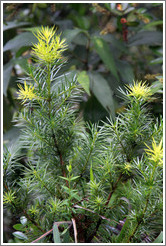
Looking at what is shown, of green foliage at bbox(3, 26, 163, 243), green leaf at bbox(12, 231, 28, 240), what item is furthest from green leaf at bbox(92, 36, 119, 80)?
green leaf at bbox(12, 231, 28, 240)

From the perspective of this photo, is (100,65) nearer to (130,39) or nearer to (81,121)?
(130,39)

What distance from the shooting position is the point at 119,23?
1.35 ft

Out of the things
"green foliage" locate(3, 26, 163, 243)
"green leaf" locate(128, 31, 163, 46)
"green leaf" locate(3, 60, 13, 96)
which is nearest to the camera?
"green foliage" locate(3, 26, 163, 243)

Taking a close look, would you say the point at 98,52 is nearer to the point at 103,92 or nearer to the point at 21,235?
the point at 103,92

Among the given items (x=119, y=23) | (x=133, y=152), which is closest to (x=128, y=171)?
(x=133, y=152)

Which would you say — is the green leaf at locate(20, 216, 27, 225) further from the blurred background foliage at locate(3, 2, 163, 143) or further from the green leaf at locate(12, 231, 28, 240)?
the blurred background foliage at locate(3, 2, 163, 143)

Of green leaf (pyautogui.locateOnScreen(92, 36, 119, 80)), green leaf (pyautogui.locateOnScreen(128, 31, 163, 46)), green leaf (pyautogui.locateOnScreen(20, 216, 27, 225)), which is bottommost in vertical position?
green leaf (pyautogui.locateOnScreen(20, 216, 27, 225))

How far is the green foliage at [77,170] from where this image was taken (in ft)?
0.74

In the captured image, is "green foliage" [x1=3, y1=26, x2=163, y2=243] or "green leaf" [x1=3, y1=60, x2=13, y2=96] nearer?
"green foliage" [x1=3, y1=26, x2=163, y2=243]

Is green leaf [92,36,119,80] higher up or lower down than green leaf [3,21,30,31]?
lower down

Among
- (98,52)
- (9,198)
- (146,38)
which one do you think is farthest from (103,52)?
(9,198)

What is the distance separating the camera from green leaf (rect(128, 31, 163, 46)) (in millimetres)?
455

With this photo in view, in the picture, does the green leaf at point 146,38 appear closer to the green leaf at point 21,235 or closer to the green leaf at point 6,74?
the green leaf at point 6,74

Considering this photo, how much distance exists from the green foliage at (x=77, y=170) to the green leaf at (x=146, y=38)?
232mm
